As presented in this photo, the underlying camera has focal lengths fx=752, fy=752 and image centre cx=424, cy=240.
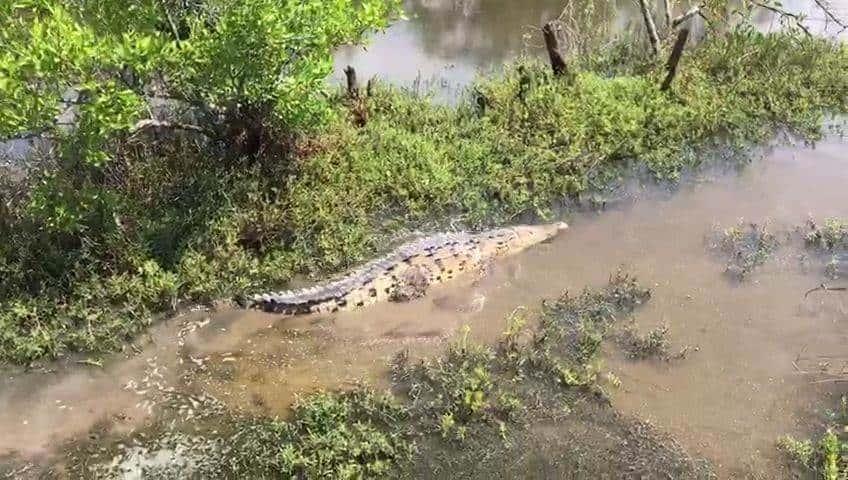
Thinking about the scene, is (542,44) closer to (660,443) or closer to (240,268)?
(240,268)

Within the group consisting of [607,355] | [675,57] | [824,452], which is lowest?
[824,452]

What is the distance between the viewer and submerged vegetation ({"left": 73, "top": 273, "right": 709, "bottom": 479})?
215 inches

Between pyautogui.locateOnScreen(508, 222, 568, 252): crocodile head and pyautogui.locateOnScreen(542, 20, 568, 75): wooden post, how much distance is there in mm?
3081

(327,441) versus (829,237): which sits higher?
(829,237)

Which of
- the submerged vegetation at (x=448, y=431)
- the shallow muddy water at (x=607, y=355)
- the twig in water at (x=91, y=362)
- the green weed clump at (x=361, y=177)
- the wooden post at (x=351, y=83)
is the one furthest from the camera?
the wooden post at (x=351, y=83)

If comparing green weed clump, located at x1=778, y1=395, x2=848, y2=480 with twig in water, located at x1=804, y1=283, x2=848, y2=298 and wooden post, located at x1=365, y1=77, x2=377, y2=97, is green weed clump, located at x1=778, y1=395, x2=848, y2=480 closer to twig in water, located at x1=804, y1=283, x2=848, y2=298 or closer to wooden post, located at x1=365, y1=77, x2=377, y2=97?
twig in water, located at x1=804, y1=283, x2=848, y2=298

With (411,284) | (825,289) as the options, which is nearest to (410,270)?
(411,284)

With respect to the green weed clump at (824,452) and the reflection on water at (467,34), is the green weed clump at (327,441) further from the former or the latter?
the reflection on water at (467,34)

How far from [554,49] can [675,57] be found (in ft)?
5.32

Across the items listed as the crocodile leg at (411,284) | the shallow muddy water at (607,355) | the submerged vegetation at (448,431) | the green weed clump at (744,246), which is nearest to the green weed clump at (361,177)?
the shallow muddy water at (607,355)

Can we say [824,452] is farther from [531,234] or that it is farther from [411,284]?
[411,284]

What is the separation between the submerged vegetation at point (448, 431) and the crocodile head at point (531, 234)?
148 centimetres

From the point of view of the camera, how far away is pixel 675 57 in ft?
33.2

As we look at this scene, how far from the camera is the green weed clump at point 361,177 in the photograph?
269 inches
